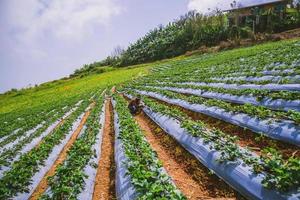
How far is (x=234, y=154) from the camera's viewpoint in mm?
6727

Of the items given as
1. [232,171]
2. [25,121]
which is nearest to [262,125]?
[232,171]

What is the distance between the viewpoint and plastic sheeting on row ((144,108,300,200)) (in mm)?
5264

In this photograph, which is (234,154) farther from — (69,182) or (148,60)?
(148,60)

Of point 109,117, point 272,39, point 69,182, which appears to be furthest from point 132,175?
point 272,39

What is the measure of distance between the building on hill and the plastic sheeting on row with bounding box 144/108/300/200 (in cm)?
4083

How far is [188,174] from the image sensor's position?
797 centimetres

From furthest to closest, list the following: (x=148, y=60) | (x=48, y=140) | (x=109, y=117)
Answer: (x=148, y=60) < (x=109, y=117) < (x=48, y=140)

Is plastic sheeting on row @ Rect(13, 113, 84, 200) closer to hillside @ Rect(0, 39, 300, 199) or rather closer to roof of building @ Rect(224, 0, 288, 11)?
hillside @ Rect(0, 39, 300, 199)

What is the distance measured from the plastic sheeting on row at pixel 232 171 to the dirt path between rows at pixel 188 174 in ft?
0.67

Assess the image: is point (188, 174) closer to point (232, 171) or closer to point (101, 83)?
point (232, 171)

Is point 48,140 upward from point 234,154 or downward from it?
downward

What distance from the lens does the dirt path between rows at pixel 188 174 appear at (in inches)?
261

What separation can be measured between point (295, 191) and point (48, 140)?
10.4 m

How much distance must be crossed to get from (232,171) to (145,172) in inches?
73.3
